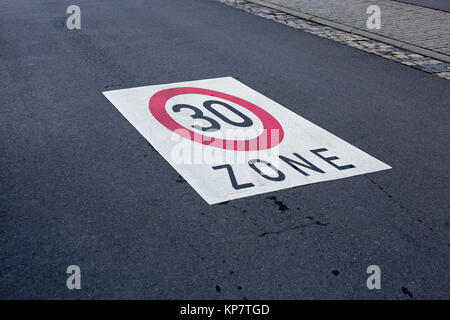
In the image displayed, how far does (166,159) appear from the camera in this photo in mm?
5387

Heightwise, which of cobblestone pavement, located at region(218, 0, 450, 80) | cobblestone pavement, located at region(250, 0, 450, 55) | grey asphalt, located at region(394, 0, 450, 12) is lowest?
cobblestone pavement, located at region(218, 0, 450, 80)

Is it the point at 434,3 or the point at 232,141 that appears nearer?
the point at 232,141

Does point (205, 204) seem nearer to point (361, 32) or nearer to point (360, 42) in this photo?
point (360, 42)

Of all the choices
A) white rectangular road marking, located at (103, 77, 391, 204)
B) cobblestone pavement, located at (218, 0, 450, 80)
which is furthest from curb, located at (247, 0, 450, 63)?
white rectangular road marking, located at (103, 77, 391, 204)

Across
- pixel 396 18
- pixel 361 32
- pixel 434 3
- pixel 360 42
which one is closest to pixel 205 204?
pixel 360 42

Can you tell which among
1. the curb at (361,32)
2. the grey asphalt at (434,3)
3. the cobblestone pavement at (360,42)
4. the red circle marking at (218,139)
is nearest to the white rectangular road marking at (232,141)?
the red circle marking at (218,139)

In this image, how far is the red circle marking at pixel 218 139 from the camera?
18.8 feet

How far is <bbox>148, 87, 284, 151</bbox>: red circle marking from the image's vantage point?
5727mm

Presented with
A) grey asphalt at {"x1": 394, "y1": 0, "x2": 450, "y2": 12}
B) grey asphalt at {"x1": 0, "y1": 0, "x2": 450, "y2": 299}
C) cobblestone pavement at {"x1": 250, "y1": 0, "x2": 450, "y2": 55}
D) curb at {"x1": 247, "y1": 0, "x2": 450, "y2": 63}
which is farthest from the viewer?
grey asphalt at {"x1": 394, "y1": 0, "x2": 450, "y2": 12}

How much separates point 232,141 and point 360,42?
5.56 m

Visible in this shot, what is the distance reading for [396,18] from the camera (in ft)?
39.7

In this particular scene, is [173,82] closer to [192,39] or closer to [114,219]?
[192,39]

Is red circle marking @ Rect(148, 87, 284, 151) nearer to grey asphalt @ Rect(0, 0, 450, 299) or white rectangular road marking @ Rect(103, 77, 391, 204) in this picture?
white rectangular road marking @ Rect(103, 77, 391, 204)

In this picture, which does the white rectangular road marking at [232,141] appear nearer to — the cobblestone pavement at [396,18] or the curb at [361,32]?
the curb at [361,32]
